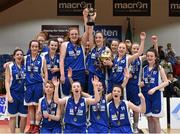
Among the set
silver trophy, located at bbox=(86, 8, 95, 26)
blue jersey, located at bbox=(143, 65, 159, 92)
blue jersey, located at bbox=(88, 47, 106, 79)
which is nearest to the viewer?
silver trophy, located at bbox=(86, 8, 95, 26)

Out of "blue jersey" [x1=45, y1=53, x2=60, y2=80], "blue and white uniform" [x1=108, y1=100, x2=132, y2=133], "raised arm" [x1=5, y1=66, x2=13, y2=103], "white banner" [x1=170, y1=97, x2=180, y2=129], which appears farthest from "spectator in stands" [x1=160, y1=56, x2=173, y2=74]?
"raised arm" [x1=5, y1=66, x2=13, y2=103]

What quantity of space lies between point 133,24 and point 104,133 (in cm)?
980

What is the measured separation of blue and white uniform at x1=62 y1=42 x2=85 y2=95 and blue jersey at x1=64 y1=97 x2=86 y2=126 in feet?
1.51

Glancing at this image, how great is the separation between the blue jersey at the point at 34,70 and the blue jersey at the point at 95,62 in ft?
2.45

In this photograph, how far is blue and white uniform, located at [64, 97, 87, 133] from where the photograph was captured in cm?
592

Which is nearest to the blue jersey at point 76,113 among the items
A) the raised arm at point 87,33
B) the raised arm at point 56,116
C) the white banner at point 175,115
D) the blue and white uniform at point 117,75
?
the raised arm at point 56,116

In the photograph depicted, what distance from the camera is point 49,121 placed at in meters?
6.14

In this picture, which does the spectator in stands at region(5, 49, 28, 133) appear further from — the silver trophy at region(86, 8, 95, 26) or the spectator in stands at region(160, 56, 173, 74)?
the spectator in stands at region(160, 56, 173, 74)

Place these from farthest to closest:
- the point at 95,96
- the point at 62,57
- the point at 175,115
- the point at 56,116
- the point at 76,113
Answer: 1. the point at 175,115
2. the point at 62,57
3. the point at 56,116
4. the point at 76,113
5. the point at 95,96

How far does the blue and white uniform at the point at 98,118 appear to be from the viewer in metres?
5.99

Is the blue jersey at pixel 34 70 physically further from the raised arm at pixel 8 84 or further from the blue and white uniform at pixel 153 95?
the blue and white uniform at pixel 153 95

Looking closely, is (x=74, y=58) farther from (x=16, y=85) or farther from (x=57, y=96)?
(x=16, y=85)

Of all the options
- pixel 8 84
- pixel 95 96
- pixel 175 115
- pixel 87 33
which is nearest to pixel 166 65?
pixel 175 115

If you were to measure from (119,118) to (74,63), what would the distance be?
108cm
